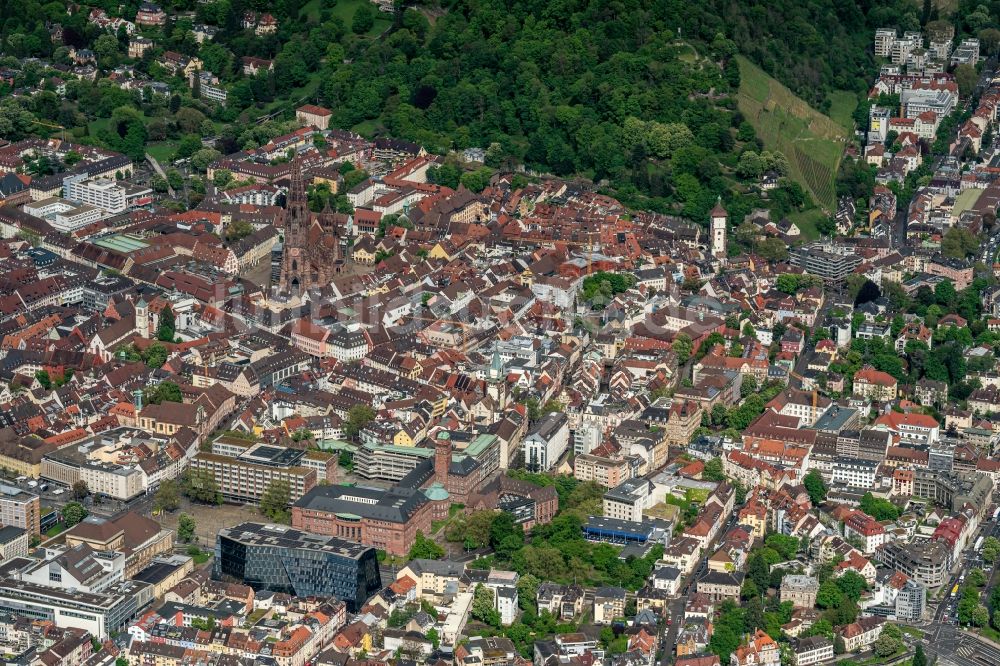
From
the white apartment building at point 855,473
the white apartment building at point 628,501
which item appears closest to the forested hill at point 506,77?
the white apartment building at point 855,473

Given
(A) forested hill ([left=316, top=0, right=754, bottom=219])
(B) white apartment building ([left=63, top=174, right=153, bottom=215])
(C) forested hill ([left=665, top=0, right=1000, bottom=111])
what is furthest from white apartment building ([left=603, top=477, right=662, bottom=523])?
(C) forested hill ([left=665, top=0, right=1000, bottom=111])

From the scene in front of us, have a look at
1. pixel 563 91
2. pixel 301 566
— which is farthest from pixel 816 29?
pixel 301 566

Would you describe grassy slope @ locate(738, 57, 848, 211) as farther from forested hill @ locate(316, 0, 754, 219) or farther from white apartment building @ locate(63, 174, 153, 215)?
white apartment building @ locate(63, 174, 153, 215)

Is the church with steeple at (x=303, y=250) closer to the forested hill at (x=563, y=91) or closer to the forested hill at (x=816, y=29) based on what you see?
the forested hill at (x=563, y=91)

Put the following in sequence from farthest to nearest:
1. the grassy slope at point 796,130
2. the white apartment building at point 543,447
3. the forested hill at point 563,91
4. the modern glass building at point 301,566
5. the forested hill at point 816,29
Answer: the forested hill at point 816,29 → the grassy slope at point 796,130 → the forested hill at point 563,91 → the white apartment building at point 543,447 → the modern glass building at point 301,566

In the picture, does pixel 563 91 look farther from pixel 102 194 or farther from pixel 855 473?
pixel 855 473

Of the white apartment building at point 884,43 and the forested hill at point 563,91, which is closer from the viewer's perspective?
the forested hill at point 563,91

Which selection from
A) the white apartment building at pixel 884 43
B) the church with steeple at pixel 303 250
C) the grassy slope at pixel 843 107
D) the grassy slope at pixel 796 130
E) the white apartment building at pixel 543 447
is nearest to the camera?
the white apartment building at pixel 543 447
